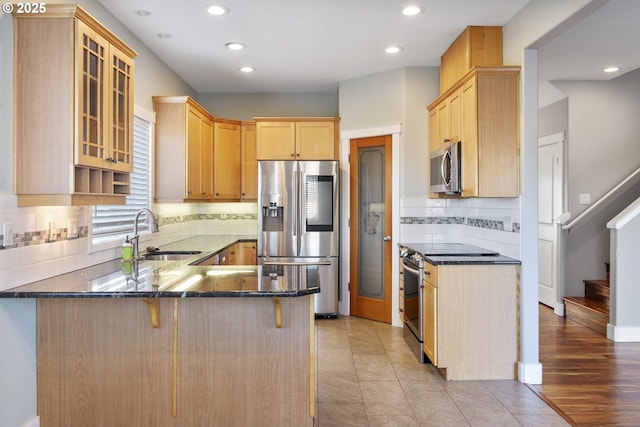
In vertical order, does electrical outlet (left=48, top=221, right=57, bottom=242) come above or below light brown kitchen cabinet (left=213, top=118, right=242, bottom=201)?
below

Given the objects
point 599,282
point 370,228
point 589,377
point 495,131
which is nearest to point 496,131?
point 495,131

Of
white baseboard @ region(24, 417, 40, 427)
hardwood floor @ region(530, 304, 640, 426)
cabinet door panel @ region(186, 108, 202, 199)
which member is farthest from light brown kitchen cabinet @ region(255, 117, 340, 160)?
white baseboard @ region(24, 417, 40, 427)

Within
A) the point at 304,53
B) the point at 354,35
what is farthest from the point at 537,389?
the point at 304,53

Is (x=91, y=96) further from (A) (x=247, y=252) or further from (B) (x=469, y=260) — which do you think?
(A) (x=247, y=252)

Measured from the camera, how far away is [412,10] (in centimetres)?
352

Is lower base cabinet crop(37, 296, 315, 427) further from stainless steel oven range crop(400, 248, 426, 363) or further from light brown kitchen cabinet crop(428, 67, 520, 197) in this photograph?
light brown kitchen cabinet crop(428, 67, 520, 197)

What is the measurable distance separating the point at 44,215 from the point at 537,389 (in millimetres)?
3380

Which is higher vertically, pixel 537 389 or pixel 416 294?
pixel 416 294

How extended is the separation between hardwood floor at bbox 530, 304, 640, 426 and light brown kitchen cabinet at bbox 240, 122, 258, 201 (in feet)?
12.0

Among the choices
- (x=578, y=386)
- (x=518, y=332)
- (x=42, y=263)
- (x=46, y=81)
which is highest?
(x=46, y=81)

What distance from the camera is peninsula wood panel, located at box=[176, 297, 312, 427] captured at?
251 centimetres

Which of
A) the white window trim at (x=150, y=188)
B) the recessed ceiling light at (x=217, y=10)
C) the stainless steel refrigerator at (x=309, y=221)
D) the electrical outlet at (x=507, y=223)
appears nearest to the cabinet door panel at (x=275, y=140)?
the stainless steel refrigerator at (x=309, y=221)

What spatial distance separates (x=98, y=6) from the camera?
3332 mm

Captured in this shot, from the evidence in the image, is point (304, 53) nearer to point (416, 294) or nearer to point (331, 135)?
point (331, 135)
